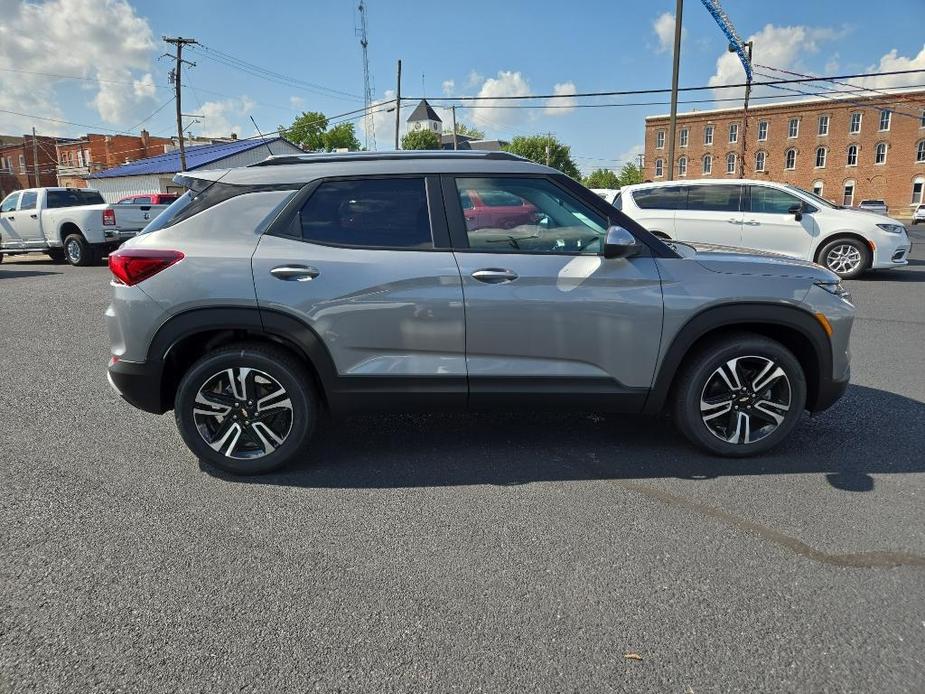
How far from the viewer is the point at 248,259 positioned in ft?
11.0

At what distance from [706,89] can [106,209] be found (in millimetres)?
19550

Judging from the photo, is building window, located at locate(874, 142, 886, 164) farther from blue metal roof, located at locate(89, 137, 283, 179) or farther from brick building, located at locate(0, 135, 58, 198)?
brick building, located at locate(0, 135, 58, 198)

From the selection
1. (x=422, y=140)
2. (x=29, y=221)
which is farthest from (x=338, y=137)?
(x=29, y=221)

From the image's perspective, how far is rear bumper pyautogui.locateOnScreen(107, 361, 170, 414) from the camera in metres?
3.42

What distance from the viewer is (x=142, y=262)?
3.33 m

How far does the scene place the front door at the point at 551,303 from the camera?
336 cm

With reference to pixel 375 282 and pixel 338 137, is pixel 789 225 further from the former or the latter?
pixel 338 137

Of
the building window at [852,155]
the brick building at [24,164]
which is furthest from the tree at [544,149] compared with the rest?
the brick building at [24,164]

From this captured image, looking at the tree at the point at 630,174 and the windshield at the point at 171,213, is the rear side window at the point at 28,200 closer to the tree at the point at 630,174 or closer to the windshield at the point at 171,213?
the windshield at the point at 171,213

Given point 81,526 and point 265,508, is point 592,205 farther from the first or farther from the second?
point 81,526

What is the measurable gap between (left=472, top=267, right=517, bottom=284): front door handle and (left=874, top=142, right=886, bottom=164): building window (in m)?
73.9

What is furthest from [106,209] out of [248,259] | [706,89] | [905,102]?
[905,102]

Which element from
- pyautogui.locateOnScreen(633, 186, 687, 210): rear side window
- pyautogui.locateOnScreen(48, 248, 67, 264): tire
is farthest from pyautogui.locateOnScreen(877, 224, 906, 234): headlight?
pyautogui.locateOnScreen(48, 248, 67, 264): tire

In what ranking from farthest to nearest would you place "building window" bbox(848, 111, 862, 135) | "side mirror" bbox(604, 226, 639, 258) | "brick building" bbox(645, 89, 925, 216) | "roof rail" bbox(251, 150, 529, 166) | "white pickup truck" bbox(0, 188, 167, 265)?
"building window" bbox(848, 111, 862, 135)
"brick building" bbox(645, 89, 925, 216)
"white pickup truck" bbox(0, 188, 167, 265)
"roof rail" bbox(251, 150, 529, 166)
"side mirror" bbox(604, 226, 639, 258)
